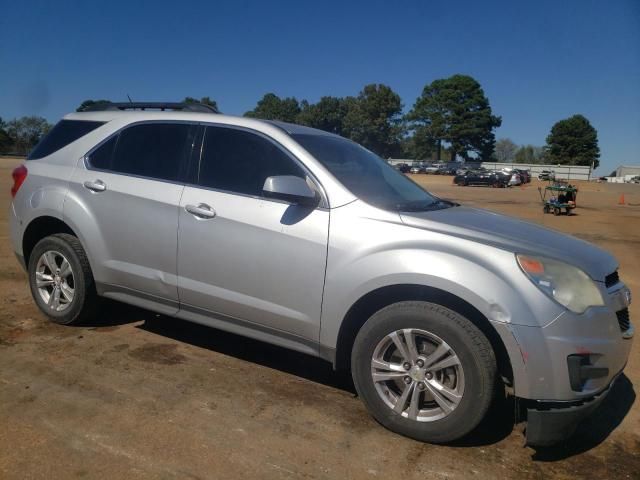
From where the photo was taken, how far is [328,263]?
3.15 meters

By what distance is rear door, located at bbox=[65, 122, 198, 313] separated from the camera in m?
3.79

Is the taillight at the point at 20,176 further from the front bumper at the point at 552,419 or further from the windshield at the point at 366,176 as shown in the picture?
the front bumper at the point at 552,419

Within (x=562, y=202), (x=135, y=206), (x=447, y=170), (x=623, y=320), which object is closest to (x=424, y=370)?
(x=623, y=320)

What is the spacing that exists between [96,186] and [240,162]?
127 centimetres

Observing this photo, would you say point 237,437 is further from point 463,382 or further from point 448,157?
point 448,157

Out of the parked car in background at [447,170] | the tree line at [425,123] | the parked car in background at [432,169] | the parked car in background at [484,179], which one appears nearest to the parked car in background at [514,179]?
the parked car in background at [484,179]

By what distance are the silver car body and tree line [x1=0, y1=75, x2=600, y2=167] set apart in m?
80.2

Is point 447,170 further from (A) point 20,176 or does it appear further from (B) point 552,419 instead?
(B) point 552,419

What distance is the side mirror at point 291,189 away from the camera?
3145 millimetres

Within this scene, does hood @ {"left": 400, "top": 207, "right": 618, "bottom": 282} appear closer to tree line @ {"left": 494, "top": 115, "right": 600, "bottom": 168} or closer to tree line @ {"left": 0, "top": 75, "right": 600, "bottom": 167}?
tree line @ {"left": 0, "top": 75, "right": 600, "bottom": 167}

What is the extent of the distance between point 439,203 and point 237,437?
2.23 metres

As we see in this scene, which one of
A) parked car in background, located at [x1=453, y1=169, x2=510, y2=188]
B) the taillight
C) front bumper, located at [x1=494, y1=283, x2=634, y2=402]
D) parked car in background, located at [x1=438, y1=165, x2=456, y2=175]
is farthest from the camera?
parked car in background, located at [x1=438, y1=165, x2=456, y2=175]

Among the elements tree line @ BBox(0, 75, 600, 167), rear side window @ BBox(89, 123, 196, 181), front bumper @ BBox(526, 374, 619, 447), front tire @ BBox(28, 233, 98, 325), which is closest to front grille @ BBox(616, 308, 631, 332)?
front bumper @ BBox(526, 374, 619, 447)

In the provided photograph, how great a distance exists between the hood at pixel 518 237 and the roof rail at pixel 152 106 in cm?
204
